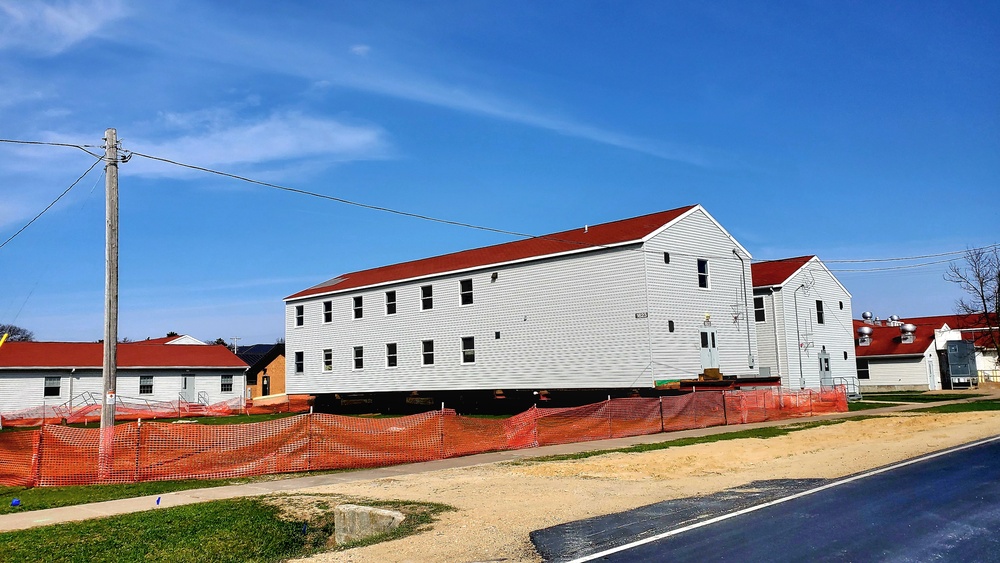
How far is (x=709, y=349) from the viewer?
34.1 meters

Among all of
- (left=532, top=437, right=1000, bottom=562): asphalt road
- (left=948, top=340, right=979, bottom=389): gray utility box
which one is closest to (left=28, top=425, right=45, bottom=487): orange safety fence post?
(left=532, top=437, right=1000, bottom=562): asphalt road

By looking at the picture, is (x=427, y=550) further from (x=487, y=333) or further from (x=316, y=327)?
(x=316, y=327)

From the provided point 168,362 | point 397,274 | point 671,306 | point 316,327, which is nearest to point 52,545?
point 671,306

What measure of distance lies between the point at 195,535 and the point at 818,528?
28.1 ft

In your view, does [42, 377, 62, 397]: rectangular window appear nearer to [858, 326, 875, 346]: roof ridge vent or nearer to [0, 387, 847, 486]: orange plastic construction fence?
[0, 387, 847, 486]: orange plastic construction fence

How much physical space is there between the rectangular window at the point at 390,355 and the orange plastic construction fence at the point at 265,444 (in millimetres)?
19108

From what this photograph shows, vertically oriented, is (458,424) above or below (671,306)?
below

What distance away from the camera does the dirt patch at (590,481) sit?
9.72 meters

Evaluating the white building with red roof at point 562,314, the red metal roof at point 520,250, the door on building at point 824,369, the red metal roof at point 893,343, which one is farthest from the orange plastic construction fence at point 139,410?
the red metal roof at point 893,343

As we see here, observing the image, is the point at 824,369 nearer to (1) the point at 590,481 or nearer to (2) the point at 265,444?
(1) the point at 590,481

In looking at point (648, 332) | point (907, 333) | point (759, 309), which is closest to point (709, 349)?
point (648, 332)

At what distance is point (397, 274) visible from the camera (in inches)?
1722

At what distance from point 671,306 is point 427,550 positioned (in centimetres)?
2463

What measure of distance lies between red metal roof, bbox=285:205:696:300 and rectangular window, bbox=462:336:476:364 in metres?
3.49
